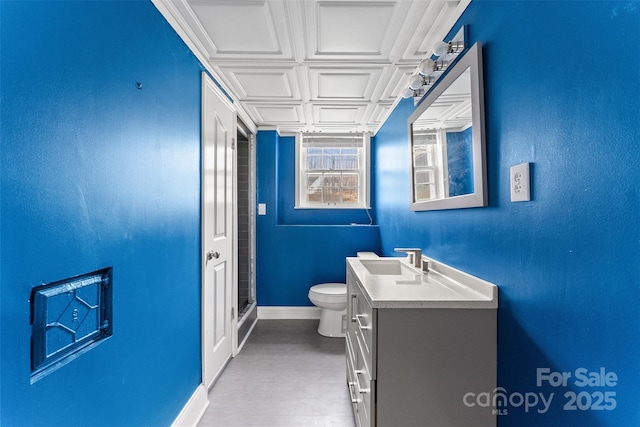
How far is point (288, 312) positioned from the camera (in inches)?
133

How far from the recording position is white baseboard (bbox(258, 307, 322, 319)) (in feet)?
11.1

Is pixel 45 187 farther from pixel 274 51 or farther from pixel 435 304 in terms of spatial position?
pixel 274 51

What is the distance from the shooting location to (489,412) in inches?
43.4

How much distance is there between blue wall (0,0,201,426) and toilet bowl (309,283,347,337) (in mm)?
1300

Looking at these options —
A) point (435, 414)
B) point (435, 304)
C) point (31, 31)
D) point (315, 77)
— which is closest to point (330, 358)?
point (435, 414)

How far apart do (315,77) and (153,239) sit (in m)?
1.49

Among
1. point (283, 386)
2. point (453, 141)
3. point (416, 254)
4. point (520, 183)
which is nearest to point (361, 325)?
point (416, 254)

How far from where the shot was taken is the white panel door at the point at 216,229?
1.93 metres

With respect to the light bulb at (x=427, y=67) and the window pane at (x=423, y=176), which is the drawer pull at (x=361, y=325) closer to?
the window pane at (x=423, y=176)

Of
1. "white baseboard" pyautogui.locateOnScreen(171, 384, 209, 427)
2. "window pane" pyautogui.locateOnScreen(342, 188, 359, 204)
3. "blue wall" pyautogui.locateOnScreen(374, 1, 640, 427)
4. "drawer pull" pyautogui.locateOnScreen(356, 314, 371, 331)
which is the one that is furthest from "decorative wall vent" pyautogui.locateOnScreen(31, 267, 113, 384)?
"window pane" pyautogui.locateOnScreen(342, 188, 359, 204)

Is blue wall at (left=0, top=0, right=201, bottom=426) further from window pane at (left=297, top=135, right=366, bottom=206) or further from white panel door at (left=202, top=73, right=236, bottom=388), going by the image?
window pane at (left=297, top=135, right=366, bottom=206)

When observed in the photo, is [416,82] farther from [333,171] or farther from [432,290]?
[333,171]

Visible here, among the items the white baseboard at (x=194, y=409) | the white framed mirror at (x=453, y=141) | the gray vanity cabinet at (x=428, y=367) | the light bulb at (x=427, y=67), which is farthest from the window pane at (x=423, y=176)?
the white baseboard at (x=194, y=409)

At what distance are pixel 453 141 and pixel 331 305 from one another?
184 centimetres
